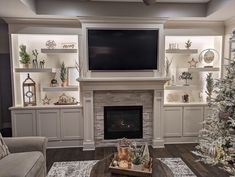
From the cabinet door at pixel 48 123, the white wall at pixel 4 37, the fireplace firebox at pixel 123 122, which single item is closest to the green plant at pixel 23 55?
the white wall at pixel 4 37

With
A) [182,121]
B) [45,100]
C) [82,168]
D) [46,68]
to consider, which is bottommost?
[82,168]

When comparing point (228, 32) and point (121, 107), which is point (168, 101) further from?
point (228, 32)

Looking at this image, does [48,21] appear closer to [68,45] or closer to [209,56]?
[68,45]

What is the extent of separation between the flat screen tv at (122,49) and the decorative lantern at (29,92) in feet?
4.11

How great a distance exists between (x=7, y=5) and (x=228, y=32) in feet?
13.1

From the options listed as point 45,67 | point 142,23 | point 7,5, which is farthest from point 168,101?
point 7,5

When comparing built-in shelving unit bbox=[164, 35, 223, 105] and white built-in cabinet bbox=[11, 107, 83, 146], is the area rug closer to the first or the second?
built-in shelving unit bbox=[164, 35, 223, 105]

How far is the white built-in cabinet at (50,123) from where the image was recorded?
398 centimetres

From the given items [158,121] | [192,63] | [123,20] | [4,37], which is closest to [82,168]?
[158,121]

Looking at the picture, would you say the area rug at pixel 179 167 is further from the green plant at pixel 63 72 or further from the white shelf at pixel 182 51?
the green plant at pixel 63 72

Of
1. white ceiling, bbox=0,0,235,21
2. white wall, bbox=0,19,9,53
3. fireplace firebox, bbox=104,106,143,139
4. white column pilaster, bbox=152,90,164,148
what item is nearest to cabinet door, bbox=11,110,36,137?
fireplace firebox, bbox=104,106,143,139

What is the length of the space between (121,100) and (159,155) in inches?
49.8

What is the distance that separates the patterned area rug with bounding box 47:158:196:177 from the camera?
121 inches

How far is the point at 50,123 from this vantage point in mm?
4055
